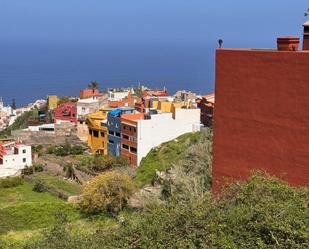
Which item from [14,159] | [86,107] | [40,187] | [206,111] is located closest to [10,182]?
[40,187]

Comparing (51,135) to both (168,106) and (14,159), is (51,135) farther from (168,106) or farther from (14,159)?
(168,106)

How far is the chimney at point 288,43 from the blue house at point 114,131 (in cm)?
2457

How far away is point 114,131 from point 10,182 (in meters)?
8.16

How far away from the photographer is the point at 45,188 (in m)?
31.4

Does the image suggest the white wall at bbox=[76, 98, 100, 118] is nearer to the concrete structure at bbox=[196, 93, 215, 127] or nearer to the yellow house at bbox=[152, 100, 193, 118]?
the yellow house at bbox=[152, 100, 193, 118]

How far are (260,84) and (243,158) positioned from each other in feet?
6.34

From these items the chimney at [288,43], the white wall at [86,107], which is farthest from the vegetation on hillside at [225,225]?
the white wall at [86,107]

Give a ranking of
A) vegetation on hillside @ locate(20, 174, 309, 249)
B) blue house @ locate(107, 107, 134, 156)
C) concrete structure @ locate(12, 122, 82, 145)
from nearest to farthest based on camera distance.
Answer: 1. vegetation on hillside @ locate(20, 174, 309, 249)
2. blue house @ locate(107, 107, 134, 156)
3. concrete structure @ locate(12, 122, 82, 145)

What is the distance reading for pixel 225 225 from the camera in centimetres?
953

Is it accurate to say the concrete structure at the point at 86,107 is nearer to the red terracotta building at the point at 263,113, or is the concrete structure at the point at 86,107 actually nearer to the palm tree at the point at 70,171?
the palm tree at the point at 70,171

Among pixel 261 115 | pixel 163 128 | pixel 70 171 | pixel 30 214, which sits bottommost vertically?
pixel 30 214

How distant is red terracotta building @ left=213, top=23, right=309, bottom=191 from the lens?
12266mm

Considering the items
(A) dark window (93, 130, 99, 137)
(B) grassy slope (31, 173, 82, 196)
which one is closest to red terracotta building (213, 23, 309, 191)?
(B) grassy slope (31, 173, 82, 196)

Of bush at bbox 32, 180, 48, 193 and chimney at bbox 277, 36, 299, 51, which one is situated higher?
chimney at bbox 277, 36, 299, 51
